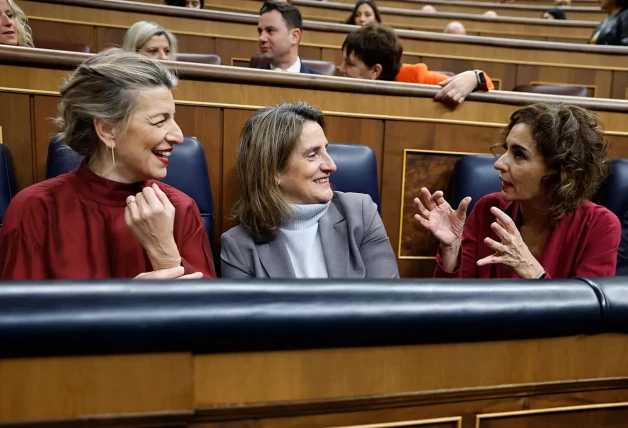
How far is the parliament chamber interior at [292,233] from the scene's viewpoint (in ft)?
0.92

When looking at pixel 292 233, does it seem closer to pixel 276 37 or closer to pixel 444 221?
pixel 444 221

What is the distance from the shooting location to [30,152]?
0.89 metres

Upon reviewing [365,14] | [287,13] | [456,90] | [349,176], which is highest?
[365,14]

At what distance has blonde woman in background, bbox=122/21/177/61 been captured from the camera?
142 cm

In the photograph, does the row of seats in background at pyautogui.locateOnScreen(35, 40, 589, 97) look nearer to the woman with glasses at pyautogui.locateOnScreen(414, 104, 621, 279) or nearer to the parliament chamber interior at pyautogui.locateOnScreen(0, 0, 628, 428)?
the parliament chamber interior at pyautogui.locateOnScreen(0, 0, 628, 428)

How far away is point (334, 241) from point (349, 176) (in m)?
0.16

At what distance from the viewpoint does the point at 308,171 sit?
81 cm

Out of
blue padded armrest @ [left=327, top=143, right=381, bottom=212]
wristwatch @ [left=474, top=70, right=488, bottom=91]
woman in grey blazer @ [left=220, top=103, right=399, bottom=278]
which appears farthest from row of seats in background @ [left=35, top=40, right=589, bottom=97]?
woman in grey blazer @ [left=220, top=103, right=399, bottom=278]

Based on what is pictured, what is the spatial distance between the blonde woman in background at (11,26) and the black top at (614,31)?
1.92 m

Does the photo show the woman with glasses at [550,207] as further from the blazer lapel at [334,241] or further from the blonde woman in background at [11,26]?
the blonde woman in background at [11,26]

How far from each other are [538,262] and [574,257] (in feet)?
0.21

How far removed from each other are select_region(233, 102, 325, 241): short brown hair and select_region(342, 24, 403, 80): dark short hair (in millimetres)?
583

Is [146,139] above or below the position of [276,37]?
below

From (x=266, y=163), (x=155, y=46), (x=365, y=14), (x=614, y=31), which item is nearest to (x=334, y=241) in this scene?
(x=266, y=163)
